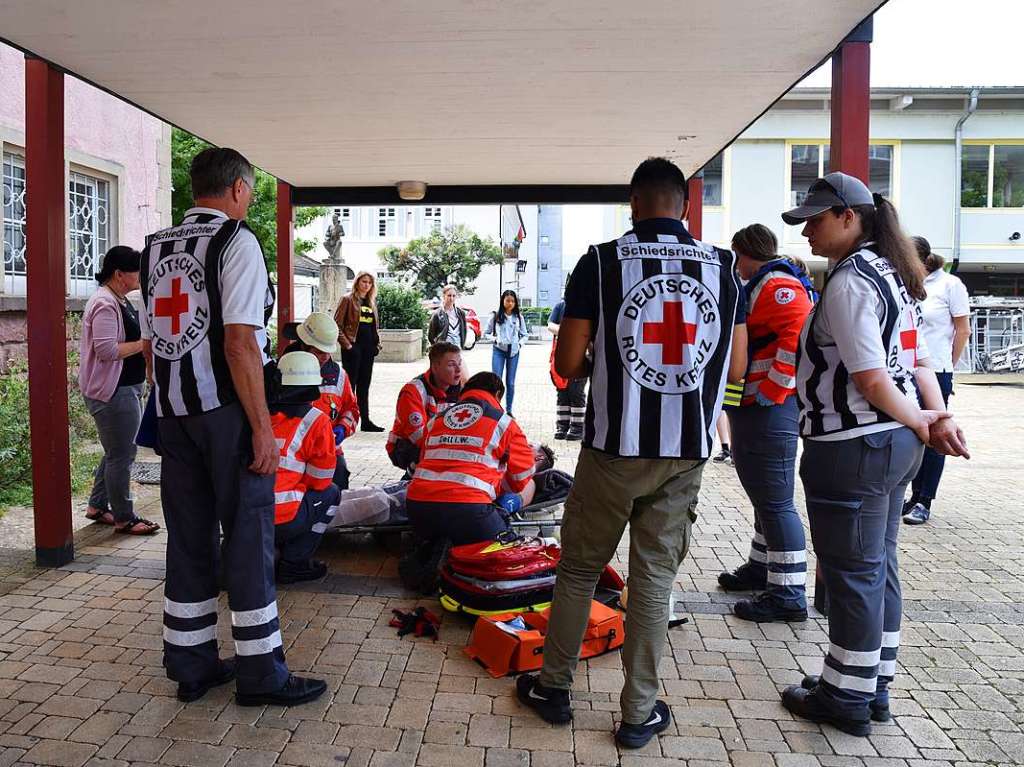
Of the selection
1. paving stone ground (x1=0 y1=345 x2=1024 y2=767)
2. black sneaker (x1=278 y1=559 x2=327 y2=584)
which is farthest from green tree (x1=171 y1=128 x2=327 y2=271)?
paving stone ground (x1=0 y1=345 x2=1024 y2=767)

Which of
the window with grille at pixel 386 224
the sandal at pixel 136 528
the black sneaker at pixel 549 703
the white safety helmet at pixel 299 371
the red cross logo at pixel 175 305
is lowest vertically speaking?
the black sneaker at pixel 549 703

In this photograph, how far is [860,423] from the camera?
9.63 ft

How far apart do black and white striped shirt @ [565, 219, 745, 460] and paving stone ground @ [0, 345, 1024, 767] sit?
1.10m

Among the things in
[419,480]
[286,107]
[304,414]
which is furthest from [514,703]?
[286,107]

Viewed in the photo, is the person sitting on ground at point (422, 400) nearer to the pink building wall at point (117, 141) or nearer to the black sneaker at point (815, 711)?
the black sneaker at point (815, 711)

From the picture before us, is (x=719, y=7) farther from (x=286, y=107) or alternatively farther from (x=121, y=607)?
(x=121, y=607)

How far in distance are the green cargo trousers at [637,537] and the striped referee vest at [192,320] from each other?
137 cm

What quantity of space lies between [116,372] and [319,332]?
1278 mm

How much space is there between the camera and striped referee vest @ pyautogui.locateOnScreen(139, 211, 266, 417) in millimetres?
3129

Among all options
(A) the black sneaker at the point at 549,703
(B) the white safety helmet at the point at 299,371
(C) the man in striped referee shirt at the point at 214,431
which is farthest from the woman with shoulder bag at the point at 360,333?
(A) the black sneaker at the point at 549,703

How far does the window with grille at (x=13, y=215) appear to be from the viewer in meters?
8.99

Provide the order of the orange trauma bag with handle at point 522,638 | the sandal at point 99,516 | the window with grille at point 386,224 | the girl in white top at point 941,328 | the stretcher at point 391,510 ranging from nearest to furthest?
1. the orange trauma bag with handle at point 522,638
2. the stretcher at point 391,510
3. the sandal at point 99,516
4. the girl in white top at point 941,328
5. the window with grille at point 386,224

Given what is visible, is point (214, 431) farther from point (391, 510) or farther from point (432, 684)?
point (391, 510)

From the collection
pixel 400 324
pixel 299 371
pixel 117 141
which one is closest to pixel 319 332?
pixel 299 371
